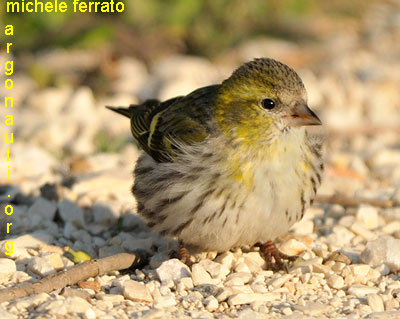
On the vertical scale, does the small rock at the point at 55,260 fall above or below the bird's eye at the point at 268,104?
below

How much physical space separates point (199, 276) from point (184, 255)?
48 cm

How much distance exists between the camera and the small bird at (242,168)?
4.50 metres

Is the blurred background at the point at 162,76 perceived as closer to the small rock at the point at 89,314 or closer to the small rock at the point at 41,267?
the small rock at the point at 41,267

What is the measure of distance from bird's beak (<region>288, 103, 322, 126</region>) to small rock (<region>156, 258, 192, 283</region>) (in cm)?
99

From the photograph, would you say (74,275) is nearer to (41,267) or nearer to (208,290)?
(41,267)

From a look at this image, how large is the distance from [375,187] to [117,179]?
2.03 meters

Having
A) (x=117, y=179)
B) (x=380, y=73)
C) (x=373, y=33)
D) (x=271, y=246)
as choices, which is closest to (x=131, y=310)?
(x=271, y=246)

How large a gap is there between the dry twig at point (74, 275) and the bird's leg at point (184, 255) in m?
0.25

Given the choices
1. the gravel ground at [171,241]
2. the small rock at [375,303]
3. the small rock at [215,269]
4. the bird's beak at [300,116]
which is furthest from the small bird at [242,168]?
the small rock at [375,303]

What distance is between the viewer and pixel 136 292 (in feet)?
13.5

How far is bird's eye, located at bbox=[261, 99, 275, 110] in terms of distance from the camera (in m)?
4.59

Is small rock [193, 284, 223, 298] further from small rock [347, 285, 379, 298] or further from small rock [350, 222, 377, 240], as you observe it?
small rock [350, 222, 377, 240]

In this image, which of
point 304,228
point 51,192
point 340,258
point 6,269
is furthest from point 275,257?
point 51,192

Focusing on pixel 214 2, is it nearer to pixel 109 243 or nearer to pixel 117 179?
pixel 117 179
